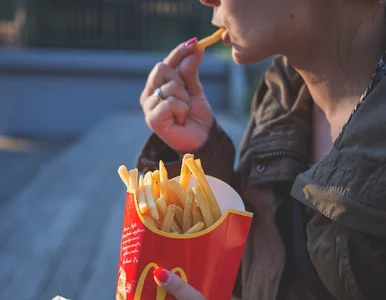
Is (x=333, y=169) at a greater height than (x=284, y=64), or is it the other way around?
(x=284, y=64)

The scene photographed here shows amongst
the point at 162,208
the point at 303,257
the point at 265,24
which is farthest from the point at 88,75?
the point at 162,208

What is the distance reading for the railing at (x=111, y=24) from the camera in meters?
13.1

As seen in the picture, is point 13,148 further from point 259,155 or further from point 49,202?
point 259,155

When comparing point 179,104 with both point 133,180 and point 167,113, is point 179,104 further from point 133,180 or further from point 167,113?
point 133,180

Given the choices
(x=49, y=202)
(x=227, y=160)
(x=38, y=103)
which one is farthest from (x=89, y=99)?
(x=227, y=160)

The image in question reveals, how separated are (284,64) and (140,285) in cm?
104

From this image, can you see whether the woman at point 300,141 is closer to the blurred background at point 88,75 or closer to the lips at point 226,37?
the lips at point 226,37

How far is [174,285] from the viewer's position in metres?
1.22

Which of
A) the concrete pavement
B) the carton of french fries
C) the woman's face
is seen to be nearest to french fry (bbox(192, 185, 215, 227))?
the carton of french fries

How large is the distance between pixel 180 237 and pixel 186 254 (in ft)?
0.14

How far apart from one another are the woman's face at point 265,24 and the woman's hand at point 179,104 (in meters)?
0.29

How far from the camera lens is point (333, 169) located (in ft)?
4.66

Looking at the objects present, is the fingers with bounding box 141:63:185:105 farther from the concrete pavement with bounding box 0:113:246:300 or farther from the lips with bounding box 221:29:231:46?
the concrete pavement with bounding box 0:113:246:300

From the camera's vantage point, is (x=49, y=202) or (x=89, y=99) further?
(x=89, y=99)
